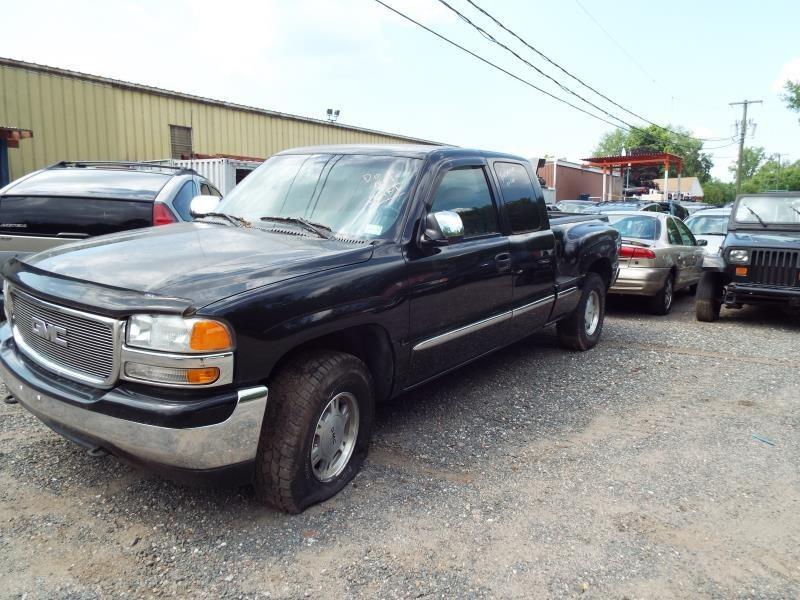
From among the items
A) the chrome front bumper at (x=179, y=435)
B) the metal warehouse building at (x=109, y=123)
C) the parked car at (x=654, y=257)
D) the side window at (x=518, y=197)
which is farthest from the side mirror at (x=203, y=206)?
the metal warehouse building at (x=109, y=123)

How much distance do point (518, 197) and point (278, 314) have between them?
2.86 m

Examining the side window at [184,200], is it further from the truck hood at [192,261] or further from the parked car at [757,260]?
the parked car at [757,260]

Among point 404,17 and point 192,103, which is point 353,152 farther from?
point 192,103

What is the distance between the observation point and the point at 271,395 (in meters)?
2.94

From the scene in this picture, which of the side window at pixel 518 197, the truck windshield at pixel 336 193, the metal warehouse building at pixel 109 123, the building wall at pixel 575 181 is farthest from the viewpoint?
the building wall at pixel 575 181

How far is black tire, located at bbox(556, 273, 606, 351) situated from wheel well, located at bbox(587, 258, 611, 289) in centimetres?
9

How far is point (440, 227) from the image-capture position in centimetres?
370

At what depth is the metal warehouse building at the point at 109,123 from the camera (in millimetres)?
13711

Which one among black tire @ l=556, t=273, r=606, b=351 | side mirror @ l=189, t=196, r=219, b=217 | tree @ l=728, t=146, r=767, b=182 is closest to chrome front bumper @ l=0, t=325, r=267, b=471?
side mirror @ l=189, t=196, r=219, b=217

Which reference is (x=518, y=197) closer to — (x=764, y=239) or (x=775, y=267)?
(x=775, y=267)

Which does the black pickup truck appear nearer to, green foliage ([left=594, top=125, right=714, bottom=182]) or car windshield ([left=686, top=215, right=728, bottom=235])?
car windshield ([left=686, top=215, right=728, bottom=235])

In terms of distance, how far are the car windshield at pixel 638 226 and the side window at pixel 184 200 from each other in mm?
5952

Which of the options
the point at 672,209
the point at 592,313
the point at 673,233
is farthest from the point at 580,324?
the point at 672,209

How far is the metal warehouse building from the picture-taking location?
13.7 m
